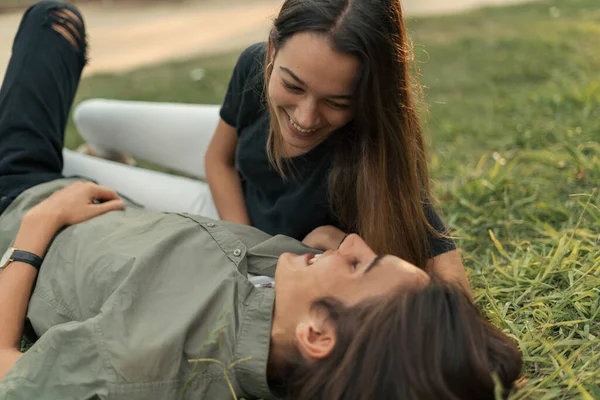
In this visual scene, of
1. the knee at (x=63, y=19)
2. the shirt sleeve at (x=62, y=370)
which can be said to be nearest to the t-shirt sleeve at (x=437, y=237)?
the shirt sleeve at (x=62, y=370)

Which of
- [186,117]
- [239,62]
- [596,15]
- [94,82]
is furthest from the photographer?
[596,15]

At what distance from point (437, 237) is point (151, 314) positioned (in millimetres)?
1019

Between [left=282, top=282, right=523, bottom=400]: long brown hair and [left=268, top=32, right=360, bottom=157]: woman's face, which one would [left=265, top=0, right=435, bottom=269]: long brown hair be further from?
[left=282, top=282, right=523, bottom=400]: long brown hair

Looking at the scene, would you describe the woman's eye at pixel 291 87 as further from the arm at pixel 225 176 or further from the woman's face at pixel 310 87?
the arm at pixel 225 176

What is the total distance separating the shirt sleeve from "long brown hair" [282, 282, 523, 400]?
519mm

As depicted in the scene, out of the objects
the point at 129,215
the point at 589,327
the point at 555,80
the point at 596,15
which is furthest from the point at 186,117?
the point at 596,15

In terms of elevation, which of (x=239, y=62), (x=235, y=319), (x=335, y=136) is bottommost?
(x=235, y=319)

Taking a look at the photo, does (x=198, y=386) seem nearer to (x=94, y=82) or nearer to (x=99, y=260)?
(x=99, y=260)

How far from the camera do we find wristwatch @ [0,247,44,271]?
2.31 metres

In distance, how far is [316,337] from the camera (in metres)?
1.79

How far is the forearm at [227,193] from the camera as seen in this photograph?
2.91m

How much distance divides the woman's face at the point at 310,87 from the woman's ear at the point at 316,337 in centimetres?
67

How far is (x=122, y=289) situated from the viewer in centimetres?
197

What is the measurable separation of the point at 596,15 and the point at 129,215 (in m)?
5.92
